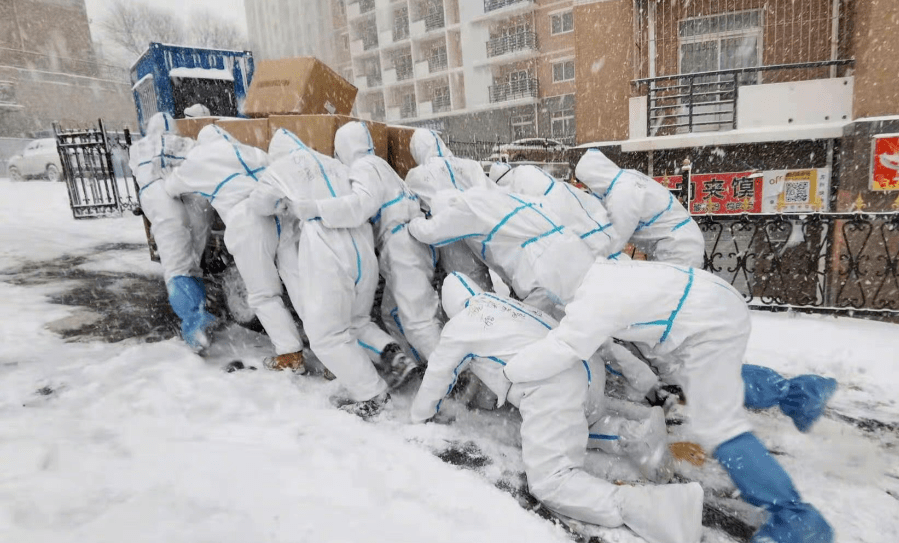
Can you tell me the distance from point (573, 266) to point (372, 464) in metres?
1.59

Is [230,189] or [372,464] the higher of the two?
[230,189]

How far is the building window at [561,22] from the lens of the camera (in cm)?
1888

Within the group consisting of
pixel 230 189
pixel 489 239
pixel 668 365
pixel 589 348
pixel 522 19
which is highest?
pixel 522 19

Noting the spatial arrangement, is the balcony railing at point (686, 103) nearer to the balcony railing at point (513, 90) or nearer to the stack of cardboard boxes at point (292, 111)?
the stack of cardboard boxes at point (292, 111)

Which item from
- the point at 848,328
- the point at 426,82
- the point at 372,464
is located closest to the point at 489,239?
the point at 372,464

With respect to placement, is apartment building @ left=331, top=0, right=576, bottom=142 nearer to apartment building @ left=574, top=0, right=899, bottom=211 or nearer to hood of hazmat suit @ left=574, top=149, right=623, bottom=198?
apartment building @ left=574, top=0, right=899, bottom=211

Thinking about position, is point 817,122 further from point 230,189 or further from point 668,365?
point 230,189

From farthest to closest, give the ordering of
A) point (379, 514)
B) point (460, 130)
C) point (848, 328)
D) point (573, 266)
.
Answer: point (460, 130) → point (848, 328) → point (573, 266) → point (379, 514)

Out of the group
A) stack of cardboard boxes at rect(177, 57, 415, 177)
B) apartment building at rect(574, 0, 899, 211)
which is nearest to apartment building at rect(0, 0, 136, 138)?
stack of cardboard boxes at rect(177, 57, 415, 177)

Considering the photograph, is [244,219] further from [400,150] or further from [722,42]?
[722,42]

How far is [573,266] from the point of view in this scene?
298 centimetres

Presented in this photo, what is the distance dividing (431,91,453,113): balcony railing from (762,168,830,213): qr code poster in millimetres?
15868

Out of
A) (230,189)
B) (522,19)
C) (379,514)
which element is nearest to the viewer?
(379,514)

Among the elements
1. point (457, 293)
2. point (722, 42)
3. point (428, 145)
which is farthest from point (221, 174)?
point (722, 42)
